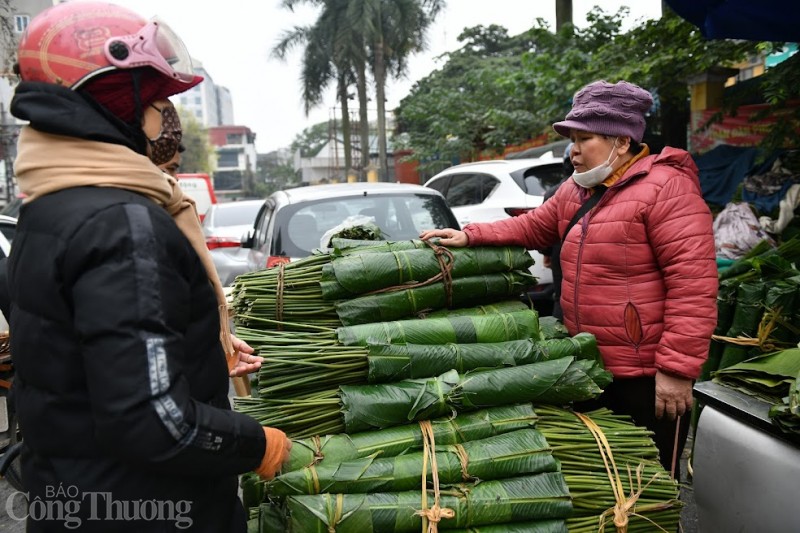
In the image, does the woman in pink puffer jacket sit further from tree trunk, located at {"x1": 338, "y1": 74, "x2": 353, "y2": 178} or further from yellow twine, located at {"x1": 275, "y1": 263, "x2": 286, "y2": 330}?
→ tree trunk, located at {"x1": 338, "y1": 74, "x2": 353, "y2": 178}

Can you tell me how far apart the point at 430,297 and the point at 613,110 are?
961 millimetres

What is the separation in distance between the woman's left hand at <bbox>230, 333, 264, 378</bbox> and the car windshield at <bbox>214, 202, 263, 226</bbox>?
9.48 metres

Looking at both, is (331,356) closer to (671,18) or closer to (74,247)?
(74,247)

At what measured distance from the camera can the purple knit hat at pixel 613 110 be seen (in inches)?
A: 88.3

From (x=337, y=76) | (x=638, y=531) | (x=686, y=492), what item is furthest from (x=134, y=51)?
(x=337, y=76)

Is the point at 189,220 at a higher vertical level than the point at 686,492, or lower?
higher

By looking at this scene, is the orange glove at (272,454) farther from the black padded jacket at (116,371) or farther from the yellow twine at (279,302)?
the yellow twine at (279,302)

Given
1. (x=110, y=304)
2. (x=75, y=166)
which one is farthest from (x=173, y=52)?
(x=110, y=304)

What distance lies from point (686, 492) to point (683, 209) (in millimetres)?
1963

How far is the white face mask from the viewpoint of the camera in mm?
2289

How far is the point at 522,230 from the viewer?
248cm

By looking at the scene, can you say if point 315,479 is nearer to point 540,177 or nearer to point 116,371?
point 116,371

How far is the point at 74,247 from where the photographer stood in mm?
1178

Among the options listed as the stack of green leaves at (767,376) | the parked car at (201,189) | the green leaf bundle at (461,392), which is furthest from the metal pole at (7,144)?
the stack of green leaves at (767,376)
